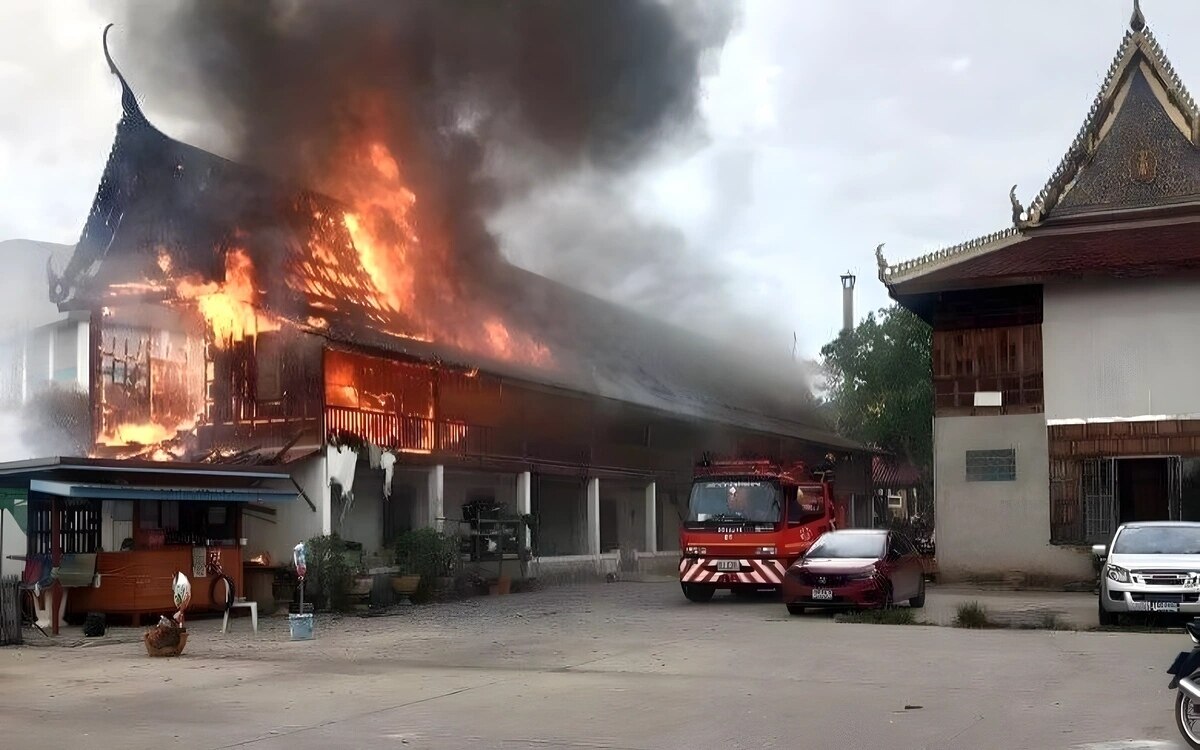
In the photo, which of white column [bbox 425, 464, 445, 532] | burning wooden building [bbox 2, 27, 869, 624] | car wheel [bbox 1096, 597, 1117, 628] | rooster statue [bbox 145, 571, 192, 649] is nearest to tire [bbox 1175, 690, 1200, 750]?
car wheel [bbox 1096, 597, 1117, 628]

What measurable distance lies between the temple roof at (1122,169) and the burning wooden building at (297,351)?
31.7 ft

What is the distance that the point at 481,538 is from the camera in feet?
88.3

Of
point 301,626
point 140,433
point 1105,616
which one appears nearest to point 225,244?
point 140,433

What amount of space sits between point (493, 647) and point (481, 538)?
1198 cm

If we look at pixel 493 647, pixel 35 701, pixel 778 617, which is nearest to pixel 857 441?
pixel 778 617

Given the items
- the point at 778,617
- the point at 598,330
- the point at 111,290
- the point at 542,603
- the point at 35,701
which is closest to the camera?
the point at 35,701

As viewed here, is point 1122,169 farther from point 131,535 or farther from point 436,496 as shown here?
point 131,535

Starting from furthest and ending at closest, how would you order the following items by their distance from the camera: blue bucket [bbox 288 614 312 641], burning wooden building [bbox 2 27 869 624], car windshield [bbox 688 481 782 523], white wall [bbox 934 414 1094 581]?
white wall [bbox 934 414 1094 581]
burning wooden building [bbox 2 27 869 624]
car windshield [bbox 688 481 782 523]
blue bucket [bbox 288 614 312 641]

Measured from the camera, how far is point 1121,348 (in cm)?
2502

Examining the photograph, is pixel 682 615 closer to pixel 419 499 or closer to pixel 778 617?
pixel 778 617

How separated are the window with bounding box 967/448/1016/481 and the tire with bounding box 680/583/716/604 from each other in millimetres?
6899

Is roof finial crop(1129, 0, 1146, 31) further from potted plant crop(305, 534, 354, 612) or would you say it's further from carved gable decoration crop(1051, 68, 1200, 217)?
potted plant crop(305, 534, 354, 612)

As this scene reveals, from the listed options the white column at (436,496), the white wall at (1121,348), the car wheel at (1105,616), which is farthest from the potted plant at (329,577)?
the white wall at (1121,348)

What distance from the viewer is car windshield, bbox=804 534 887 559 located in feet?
63.7
